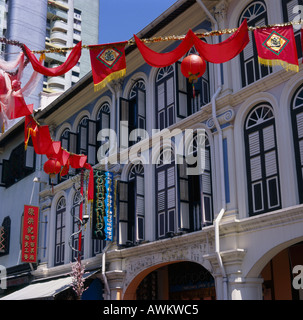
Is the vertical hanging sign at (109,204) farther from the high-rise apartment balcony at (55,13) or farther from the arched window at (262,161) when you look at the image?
the high-rise apartment balcony at (55,13)

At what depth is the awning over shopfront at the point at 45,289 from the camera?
15.8 m

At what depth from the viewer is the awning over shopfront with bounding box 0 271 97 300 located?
15.8 m

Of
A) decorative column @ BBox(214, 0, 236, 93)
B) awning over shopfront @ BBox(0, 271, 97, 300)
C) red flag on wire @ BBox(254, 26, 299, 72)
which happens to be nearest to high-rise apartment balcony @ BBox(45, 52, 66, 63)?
awning over shopfront @ BBox(0, 271, 97, 300)

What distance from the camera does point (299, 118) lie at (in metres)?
11.0

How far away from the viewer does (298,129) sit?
1094 cm

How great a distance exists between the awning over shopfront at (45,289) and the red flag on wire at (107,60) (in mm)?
7638

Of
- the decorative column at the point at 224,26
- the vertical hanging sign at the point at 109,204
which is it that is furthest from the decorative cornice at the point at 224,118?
the vertical hanging sign at the point at 109,204

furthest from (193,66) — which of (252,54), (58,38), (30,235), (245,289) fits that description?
(58,38)

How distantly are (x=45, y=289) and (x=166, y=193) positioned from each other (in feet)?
18.7

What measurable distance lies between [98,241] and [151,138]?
416 cm

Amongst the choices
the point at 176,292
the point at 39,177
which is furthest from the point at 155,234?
the point at 39,177

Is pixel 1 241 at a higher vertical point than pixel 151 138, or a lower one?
lower
